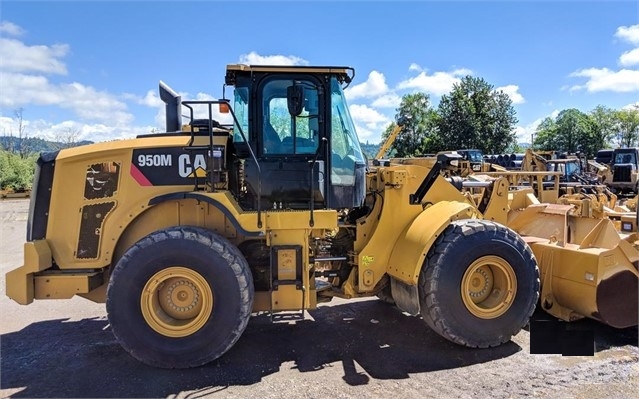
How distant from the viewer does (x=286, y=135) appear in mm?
4699

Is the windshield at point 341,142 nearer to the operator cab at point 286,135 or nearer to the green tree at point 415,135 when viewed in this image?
the operator cab at point 286,135

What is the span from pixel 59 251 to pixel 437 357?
12.8 ft

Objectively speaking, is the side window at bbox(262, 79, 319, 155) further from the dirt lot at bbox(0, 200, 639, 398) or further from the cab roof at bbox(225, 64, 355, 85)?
the dirt lot at bbox(0, 200, 639, 398)

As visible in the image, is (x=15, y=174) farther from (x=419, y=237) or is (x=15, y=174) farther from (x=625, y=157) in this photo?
(x=625, y=157)

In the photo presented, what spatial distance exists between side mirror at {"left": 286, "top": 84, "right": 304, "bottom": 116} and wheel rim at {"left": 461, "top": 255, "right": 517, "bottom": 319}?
7.69ft

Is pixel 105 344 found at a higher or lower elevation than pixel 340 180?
lower

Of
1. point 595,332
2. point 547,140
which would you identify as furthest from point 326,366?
point 547,140

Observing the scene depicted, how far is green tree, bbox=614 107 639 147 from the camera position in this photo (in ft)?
197

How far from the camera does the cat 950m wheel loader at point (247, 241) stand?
4.31 m

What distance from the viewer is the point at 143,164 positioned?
15.4ft

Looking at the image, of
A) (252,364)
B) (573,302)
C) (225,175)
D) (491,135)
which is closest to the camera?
(252,364)

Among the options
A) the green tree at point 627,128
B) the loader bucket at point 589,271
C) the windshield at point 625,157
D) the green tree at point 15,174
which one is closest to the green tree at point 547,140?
the green tree at point 627,128

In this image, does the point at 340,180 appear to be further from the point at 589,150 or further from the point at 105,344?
the point at 589,150

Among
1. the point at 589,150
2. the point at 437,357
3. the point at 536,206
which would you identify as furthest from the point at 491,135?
the point at 437,357
